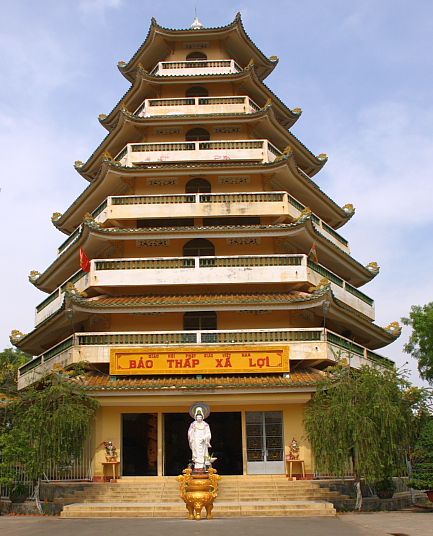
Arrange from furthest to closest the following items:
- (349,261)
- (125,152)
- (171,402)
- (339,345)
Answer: (349,261) < (125,152) < (339,345) < (171,402)

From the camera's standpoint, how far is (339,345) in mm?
25453

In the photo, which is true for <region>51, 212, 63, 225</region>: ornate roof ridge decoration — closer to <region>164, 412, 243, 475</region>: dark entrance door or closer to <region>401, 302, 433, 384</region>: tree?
<region>164, 412, 243, 475</region>: dark entrance door

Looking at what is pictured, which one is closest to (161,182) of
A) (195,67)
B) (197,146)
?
(197,146)

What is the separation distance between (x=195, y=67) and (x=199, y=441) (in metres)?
19.9

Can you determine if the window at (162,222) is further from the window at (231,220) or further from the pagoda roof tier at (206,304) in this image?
the pagoda roof tier at (206,304)

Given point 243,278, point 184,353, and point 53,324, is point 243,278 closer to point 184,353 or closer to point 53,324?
point 184,353

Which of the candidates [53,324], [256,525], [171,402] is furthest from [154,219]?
[256,525]

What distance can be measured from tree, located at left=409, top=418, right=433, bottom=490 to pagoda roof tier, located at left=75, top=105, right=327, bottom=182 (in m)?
14.3

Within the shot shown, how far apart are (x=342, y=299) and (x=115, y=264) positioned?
1030 centimetres

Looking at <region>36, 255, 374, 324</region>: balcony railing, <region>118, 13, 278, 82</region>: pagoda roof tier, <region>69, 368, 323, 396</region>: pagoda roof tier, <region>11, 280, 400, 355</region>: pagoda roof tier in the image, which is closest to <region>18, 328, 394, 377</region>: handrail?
<region>11, 280, 400, 355</region>: pagoda roof tier

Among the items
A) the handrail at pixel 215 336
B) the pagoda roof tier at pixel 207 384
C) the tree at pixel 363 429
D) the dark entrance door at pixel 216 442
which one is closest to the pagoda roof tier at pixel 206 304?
the handrail at pixel 215 336

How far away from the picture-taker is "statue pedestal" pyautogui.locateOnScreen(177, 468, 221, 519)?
16891 millimetres

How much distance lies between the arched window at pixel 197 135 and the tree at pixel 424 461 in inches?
657

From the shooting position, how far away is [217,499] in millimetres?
20312
